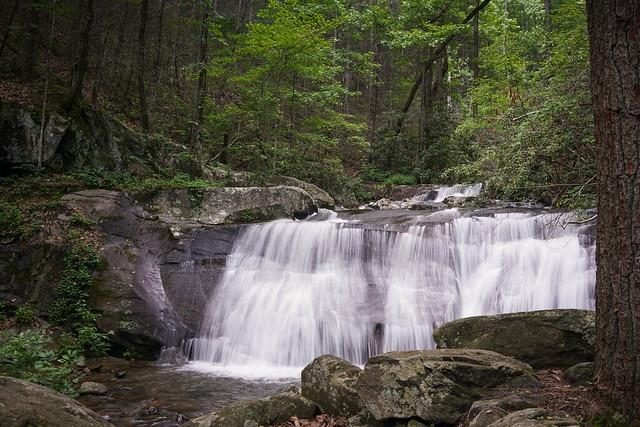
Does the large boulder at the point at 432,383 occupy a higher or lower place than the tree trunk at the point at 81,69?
lower

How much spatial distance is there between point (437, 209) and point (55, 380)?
35.5 feet

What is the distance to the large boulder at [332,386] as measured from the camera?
4.56 m

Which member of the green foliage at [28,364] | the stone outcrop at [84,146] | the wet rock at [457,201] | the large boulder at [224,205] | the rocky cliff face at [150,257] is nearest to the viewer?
the green foliage at [28,364]

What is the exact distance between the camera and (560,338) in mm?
5074

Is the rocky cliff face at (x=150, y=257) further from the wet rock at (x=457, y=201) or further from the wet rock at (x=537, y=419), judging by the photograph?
the wet rock at (x=537, y=419)

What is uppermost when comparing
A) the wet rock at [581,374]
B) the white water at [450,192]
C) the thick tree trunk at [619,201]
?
the white water at [450,192]

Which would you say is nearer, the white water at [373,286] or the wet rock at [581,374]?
the wet rock at [581,374]

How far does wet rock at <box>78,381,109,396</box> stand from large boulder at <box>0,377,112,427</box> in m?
2.88

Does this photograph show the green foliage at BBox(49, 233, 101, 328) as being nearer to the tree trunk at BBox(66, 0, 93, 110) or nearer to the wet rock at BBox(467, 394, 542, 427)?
the tree trunk at BBox(66, 0, 93, 110)

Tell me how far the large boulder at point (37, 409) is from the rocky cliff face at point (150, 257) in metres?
4.99

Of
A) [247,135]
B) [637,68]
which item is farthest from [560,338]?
[247,135]

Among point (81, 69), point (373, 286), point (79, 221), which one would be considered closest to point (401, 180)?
point (373, 286)

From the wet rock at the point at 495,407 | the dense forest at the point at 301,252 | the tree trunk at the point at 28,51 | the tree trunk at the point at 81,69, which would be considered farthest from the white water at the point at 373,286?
the tree trunk at the point at 28,51

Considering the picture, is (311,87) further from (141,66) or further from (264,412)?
(264,412)
